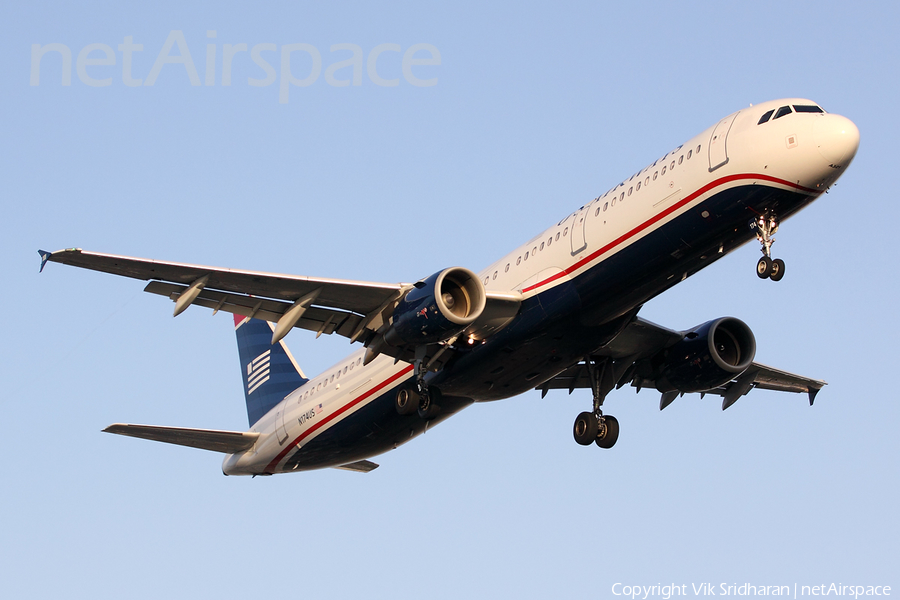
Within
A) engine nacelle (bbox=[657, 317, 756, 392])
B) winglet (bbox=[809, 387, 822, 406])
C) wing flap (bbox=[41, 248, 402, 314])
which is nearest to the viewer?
wing flap (bbox=[41, 248, 402, 314])

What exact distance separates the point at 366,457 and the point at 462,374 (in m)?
5.78

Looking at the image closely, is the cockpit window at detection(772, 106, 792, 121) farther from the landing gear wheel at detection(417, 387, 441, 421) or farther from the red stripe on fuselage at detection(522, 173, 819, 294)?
the landing gear wheel at detection(417, 387, 441, 421)

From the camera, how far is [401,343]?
1054 inches

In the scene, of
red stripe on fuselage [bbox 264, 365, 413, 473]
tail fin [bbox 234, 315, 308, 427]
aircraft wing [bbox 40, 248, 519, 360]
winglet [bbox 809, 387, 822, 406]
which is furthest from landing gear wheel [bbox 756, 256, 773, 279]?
tail fin [bbox 234, 315, 308, 427]

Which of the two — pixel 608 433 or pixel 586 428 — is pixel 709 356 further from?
pixel 586 428

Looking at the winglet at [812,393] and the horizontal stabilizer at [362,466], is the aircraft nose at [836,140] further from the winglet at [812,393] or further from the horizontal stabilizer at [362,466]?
the horizontal stabilizer at [362,466]

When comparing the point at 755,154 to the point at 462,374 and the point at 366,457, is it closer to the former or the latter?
the point at 462,374

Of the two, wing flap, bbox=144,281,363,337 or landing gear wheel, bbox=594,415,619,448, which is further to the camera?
landing gear wheel, bbox=594,415,619,448

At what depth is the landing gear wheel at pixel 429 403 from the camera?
2803 centimetres

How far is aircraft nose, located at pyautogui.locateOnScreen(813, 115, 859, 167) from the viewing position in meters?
23.2

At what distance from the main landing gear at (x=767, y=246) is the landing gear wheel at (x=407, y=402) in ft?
30.0

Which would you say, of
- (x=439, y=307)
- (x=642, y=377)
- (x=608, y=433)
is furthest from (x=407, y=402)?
(x=642, y=377)

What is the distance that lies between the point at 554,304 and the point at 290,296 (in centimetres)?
635

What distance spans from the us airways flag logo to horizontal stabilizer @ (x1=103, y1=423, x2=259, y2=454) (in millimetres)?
3560
